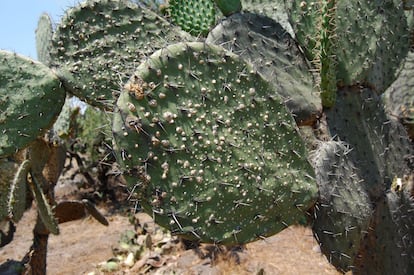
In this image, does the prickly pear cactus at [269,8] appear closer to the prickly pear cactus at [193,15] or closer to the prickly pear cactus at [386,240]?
the prickly pear cactus at [193,15]

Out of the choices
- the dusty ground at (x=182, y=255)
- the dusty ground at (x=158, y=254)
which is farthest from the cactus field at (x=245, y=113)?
the dusty ground at (x=158, y=254)

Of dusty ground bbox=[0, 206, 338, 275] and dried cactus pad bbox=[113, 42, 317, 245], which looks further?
dusty ground bbox=[0, 206, 338, 275]

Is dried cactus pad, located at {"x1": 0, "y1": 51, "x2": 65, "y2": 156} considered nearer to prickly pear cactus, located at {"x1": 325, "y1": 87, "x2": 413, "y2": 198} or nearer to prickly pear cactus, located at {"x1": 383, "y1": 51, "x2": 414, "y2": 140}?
prickly pear cactus, located at {"x1": 325, "y1": 87, "x2": 413, "y2": 198}

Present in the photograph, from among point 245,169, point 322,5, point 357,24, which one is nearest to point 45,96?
point 245,169

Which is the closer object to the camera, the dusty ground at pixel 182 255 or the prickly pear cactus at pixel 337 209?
the prickly pear cactus at pixel 337 209

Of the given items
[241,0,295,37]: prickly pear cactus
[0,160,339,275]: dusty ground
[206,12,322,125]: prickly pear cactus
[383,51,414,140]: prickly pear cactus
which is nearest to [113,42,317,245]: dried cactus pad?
[206,12,322,125]: prickly pear cactus

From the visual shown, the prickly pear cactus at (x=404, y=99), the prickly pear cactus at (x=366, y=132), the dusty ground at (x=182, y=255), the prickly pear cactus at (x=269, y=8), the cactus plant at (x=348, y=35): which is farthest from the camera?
the dusty ground at (x=182, y=255)
